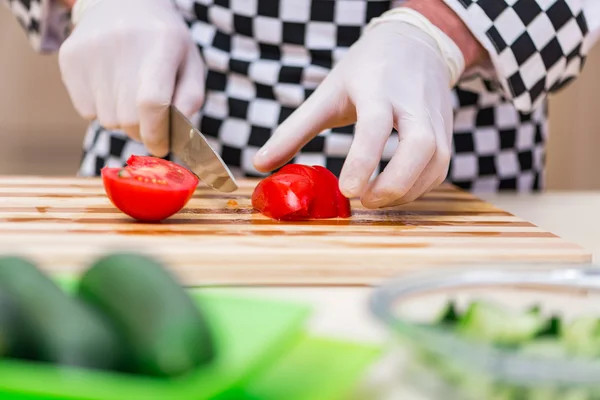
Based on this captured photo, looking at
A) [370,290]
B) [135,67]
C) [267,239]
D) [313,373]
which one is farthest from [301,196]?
[313,373]

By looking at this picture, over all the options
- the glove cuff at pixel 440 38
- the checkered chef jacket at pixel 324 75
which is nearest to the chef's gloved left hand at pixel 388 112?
the glove cuff at pixel 440 38

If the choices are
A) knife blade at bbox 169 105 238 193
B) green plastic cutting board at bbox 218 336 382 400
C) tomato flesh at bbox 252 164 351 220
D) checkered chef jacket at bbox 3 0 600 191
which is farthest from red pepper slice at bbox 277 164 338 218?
green plastic cutting board at bbox 218 336 382 400

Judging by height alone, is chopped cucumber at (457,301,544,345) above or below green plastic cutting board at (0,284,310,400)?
above

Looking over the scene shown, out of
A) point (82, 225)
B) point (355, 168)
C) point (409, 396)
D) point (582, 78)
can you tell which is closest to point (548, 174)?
point (582, 78)

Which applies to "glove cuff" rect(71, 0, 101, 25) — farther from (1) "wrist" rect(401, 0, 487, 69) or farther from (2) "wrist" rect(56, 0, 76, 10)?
(1) "wrist" rect(401, 0, 487, 69)

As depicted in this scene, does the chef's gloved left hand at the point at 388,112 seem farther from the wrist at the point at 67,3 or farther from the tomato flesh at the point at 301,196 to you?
the wrist at the point at 67,3

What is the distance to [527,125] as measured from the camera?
1.53 meters

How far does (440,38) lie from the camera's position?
4.03 ft

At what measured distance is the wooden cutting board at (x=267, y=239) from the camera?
835mm

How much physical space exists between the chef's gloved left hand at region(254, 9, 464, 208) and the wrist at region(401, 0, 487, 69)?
1.0 inches

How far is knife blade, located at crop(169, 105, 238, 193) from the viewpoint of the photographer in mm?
1167

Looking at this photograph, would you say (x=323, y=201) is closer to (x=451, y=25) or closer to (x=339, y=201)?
(x=339, y=201)

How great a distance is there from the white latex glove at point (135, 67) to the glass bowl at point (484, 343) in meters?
0.86

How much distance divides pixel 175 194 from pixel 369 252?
302mm
